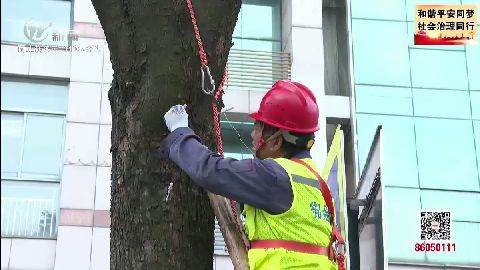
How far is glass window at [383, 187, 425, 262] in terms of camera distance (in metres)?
13.4

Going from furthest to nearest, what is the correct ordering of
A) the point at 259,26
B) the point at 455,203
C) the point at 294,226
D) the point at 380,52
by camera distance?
the point at 259,26
the point at 380,52
the point at 455,203
the point at 294,226

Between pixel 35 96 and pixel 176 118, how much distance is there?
1152cm

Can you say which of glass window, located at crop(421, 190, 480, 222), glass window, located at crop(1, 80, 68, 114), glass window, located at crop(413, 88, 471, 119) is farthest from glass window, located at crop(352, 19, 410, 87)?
glass window, located at crop(1, 80, 68, 114)

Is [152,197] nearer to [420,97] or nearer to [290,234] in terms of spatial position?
[290,234]

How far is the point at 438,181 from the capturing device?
1395 cm

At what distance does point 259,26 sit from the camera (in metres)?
15.6

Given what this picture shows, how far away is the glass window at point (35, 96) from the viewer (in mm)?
13742

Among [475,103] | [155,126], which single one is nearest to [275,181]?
[155,126]

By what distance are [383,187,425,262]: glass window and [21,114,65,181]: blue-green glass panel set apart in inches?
232

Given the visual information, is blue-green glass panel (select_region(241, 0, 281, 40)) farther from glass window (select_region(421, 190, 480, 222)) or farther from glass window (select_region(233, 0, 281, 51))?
glass window (select_region(421, 190, 480, 222))

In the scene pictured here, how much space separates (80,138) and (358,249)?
7.64m

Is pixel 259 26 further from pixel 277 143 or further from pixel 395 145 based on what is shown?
pixel 277 143

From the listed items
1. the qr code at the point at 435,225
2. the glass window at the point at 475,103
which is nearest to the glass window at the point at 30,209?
the qr code at the point at 435,225

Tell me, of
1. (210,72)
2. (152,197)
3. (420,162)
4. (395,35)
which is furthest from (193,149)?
(395,35)
